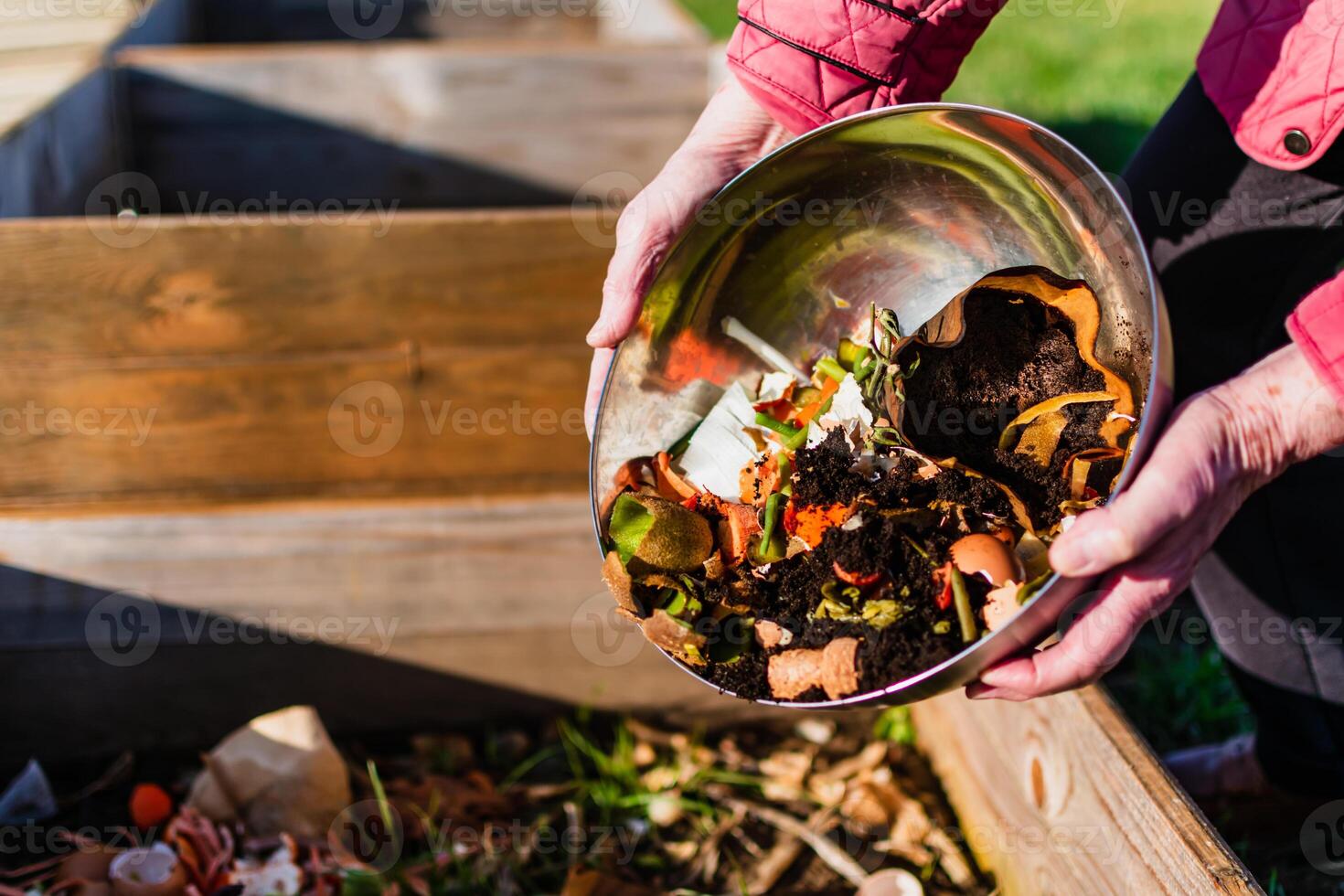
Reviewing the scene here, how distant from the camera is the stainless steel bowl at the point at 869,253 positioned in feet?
3.34

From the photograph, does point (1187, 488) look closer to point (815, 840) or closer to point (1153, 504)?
point (1153, 504)

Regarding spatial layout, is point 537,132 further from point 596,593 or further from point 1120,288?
point 1120,288

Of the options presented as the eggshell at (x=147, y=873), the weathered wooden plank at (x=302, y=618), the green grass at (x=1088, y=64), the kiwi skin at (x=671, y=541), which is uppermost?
the kiwi skin at (x=671, y=541)

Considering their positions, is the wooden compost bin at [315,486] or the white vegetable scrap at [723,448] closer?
the white vegetable scrap at [723,448]

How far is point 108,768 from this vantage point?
A: 77.4 inches

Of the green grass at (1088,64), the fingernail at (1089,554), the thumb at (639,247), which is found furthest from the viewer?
the green grass at (1088,64)

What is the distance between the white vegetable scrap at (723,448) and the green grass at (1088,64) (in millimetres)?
2629

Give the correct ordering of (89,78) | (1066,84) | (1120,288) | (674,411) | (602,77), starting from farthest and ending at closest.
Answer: (1066,84), (602,77), (89,78), (674,411), (1120,288)

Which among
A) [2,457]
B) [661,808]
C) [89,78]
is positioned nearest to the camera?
[661,808]

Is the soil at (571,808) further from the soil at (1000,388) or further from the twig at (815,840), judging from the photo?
the soil at (1000,388)

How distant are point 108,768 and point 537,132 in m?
2.22

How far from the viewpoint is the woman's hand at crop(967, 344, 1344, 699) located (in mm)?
914

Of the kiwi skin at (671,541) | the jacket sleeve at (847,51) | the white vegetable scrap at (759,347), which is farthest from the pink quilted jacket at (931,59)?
the kiwi skin at (671,541)

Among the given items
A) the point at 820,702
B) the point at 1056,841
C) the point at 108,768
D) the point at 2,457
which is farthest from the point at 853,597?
the point at 2,457
